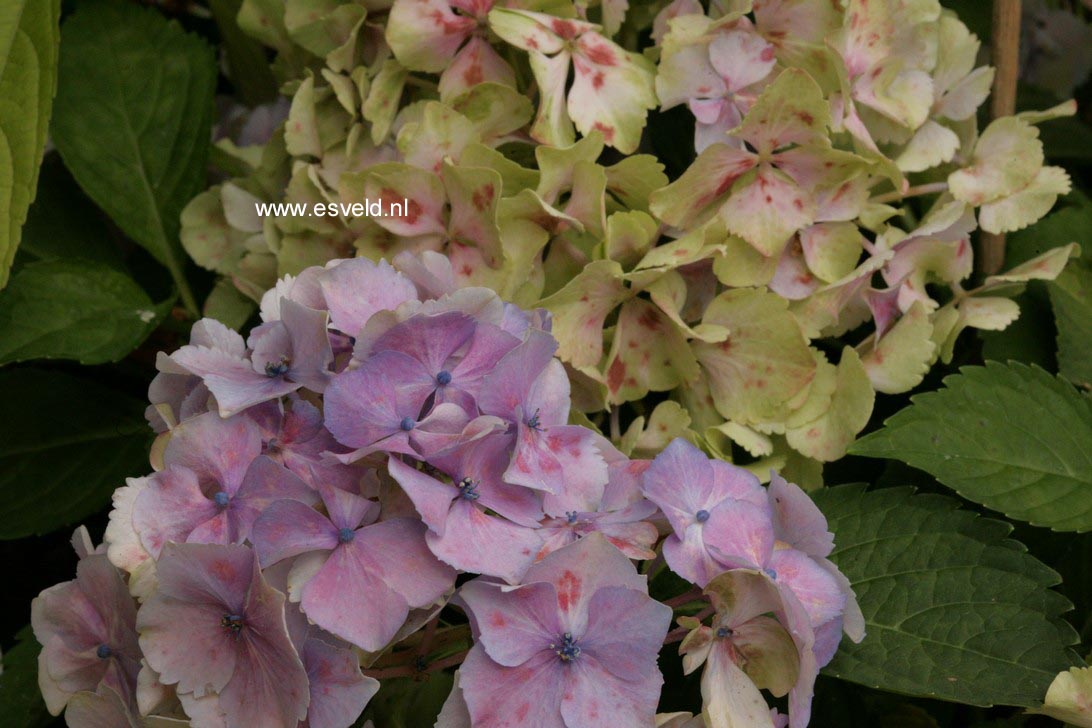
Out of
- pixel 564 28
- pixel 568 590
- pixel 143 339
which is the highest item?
pixel 564 28

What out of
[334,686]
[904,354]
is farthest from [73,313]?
[904,354]

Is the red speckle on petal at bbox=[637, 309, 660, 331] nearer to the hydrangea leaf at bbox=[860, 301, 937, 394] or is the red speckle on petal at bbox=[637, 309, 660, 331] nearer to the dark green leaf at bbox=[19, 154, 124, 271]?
the hydrangea leaf at bbox=[860, 301, 937, 394]

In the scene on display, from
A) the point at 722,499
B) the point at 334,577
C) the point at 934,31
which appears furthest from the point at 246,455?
the point at 934,31

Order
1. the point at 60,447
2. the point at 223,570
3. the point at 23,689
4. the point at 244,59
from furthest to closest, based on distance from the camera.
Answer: the point at 244,59 → the point at 60,447 → the point at 23,689 → the point at 223,570

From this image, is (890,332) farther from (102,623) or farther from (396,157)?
(102,623)

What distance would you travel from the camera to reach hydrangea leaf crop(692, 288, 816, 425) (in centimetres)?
60

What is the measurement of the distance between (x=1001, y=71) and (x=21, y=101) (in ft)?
1.99

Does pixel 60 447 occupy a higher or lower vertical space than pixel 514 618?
lower

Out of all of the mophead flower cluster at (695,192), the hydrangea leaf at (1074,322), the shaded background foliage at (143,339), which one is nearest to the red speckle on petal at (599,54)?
the mophead flower cluster at (695,192)

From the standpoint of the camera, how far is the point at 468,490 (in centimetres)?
44

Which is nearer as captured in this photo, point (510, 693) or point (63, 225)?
point (510, 693)

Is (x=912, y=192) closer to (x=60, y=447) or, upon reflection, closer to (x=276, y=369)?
(x=276, y=369)

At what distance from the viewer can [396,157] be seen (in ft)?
2.21

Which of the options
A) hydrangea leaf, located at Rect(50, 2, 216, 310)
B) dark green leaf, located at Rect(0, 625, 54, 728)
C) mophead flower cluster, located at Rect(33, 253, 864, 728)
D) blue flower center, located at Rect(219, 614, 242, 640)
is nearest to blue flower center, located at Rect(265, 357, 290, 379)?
mophead flower cluster, located at Rect(33, 253, 864, 728)
